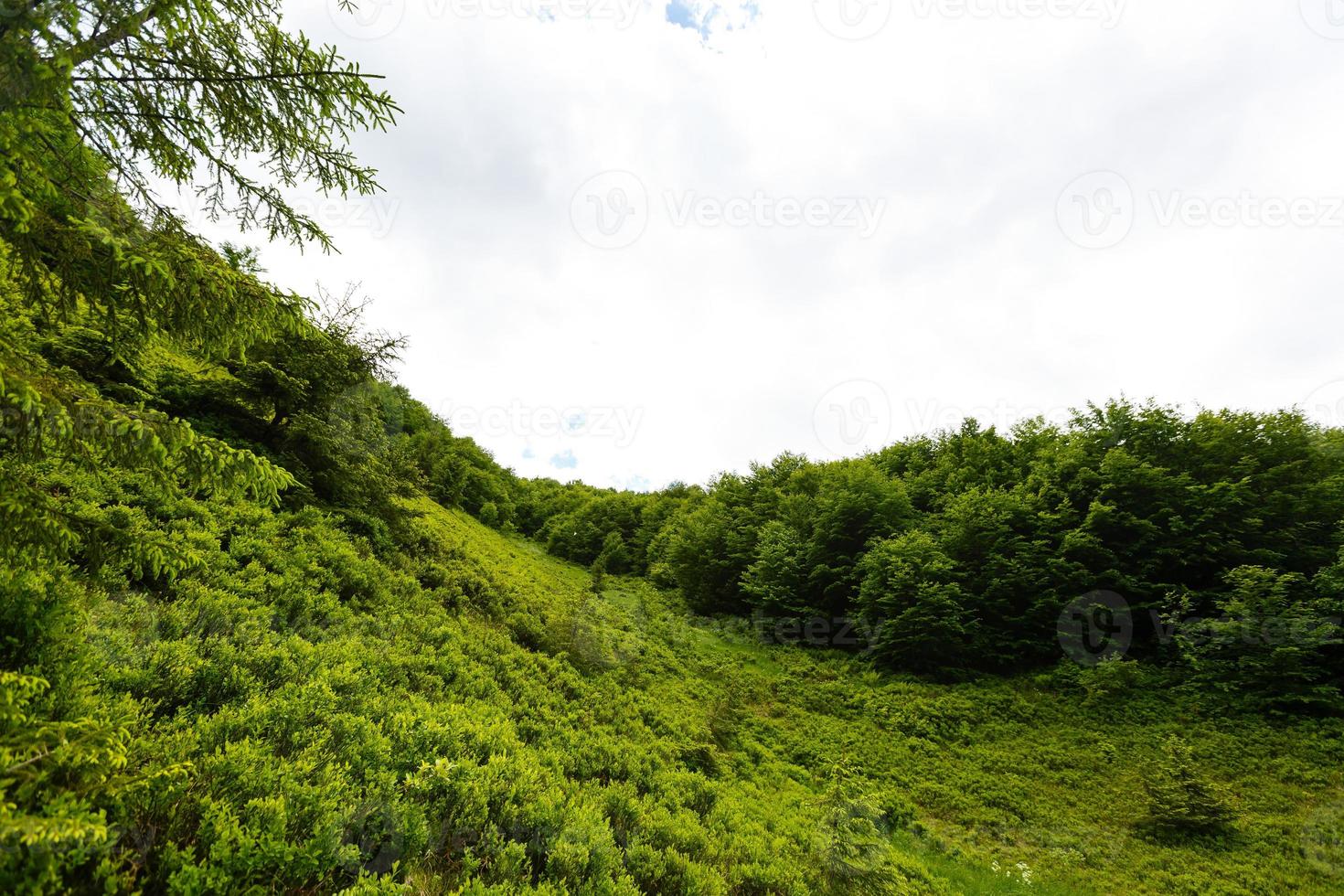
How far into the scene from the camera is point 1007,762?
13.2 metres

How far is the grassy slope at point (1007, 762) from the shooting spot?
365 inches

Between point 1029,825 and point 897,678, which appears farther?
point 897,678

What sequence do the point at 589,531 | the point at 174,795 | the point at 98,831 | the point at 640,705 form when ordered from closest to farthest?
the point at 98,831 → the point at 174,795 → the point at 640,705 → the point at 589,531

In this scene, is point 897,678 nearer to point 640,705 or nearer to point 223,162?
point 640,705

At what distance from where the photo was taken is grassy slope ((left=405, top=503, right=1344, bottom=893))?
9.28m

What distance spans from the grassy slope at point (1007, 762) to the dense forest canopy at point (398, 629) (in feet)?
0.47

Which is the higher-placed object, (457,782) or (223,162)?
(223,162)

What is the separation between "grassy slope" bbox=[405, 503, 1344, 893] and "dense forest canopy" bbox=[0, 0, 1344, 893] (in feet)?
0.47

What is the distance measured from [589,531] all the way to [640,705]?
36.4 metres

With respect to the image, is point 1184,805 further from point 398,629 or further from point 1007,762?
point 398,629

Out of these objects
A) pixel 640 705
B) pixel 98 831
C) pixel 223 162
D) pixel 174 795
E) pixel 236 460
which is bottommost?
pixel 640 705

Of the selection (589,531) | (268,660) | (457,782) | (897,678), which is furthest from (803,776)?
(589,531)

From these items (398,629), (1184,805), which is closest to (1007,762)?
(1184,805)

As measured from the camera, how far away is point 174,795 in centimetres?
317
